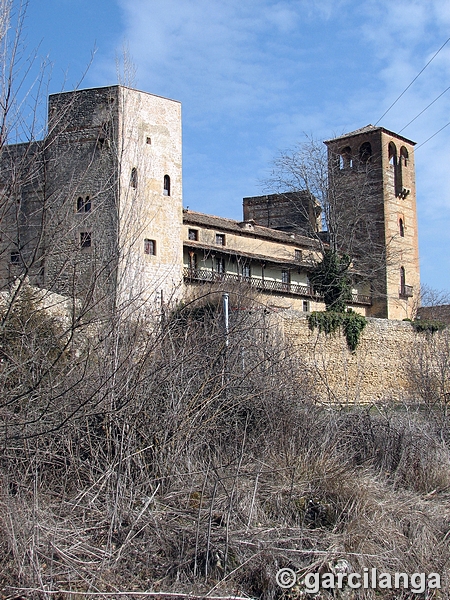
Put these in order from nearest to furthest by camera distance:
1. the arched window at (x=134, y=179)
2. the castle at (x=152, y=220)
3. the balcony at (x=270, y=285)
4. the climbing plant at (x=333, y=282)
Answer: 1. the castle at (x=152, y=220)
2. the arched window at (x=134, y=179)
3. the climbing plant at (x=333, y=282)
4. the balcony at (x=270, y=285)

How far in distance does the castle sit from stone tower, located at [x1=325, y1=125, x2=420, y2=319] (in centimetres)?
10

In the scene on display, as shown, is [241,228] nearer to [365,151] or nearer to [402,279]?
[365,151]

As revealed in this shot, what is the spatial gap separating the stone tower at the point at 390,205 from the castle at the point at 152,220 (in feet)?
0.31

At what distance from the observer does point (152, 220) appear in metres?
25.8

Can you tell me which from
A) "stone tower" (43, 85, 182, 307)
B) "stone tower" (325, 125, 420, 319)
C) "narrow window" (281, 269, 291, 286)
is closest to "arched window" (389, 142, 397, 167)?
"stone tower" (325, 125, 420, 319)

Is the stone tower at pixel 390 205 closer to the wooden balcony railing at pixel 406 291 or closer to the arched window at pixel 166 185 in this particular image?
the wooden balcony railing at pixel 406 291

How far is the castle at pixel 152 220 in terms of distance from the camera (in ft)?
17.9

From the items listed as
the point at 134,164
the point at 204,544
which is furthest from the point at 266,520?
the point at 134,164

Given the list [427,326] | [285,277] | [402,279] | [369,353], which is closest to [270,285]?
[285,277]

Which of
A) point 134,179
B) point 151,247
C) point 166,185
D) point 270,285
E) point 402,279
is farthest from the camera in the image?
point 402,279

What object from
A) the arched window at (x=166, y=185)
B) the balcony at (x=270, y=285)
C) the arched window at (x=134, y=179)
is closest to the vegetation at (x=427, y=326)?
the balcony at (x=270, y=285)

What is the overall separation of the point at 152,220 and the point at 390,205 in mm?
23865

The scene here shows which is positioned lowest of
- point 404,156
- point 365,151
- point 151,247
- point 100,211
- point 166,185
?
point 100,211

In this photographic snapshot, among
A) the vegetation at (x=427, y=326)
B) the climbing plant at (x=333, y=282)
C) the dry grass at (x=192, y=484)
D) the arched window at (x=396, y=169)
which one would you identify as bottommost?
the dry grass at (x=192, y=484)
